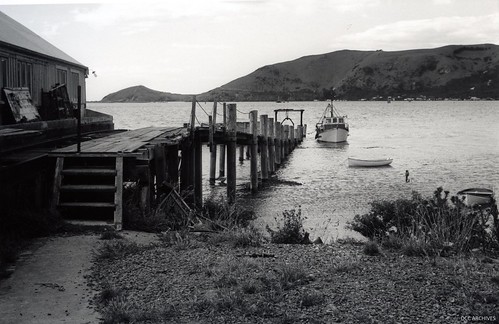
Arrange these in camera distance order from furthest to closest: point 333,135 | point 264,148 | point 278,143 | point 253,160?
point 333,135 < point 278,143 < point 264,148 < point 253,160

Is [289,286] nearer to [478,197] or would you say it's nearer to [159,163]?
[159,163]

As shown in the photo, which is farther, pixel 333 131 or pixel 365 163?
pixel 333 131

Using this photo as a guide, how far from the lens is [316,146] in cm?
5650

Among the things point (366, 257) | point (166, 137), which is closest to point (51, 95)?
point (166, 137)

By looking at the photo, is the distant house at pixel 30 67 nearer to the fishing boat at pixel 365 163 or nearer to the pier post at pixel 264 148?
the pier post at pixel 264 148

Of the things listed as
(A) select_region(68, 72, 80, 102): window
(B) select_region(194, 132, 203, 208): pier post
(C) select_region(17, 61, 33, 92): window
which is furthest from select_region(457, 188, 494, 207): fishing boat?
(A) select_region(68, 72, 80, 102): window

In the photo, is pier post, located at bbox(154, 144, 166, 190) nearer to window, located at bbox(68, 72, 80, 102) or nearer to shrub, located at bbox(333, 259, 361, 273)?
shrub, located at bbox(333, 259, 361, 273)

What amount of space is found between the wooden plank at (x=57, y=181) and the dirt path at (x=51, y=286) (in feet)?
5.59

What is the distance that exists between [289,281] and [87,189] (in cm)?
573

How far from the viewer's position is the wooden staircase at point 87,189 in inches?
470

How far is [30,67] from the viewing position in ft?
63.5

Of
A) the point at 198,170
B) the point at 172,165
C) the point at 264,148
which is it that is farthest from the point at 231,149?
the point at 264,148

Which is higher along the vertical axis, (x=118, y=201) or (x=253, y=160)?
(x=118, y=201)

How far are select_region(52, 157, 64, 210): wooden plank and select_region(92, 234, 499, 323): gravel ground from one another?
9.28ft
